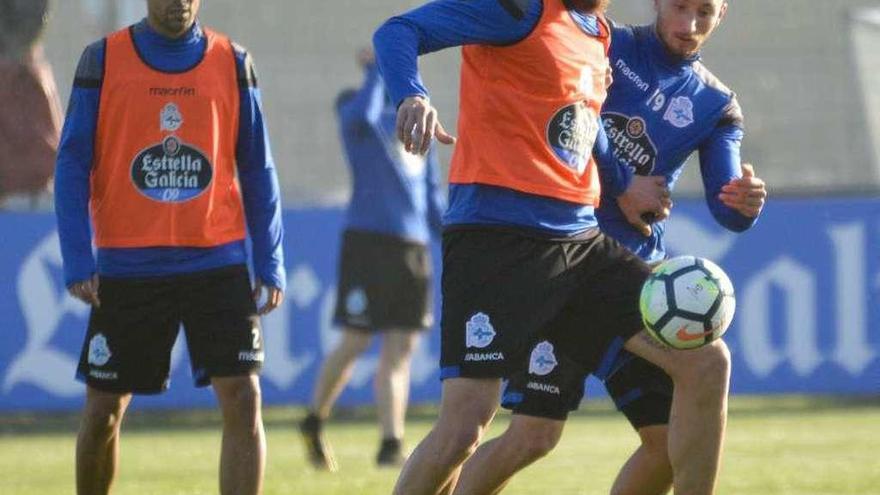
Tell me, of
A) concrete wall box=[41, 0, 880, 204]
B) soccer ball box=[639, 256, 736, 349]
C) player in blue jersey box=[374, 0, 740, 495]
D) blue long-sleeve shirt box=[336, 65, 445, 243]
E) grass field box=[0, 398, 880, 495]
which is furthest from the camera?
concrete wall box=[41, 0, 880, 204]

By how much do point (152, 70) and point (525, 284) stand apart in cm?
185

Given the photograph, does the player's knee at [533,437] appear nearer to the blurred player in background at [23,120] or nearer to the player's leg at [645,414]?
the player's leg at [645,414]

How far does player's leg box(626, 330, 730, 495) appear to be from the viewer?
21.1 feet

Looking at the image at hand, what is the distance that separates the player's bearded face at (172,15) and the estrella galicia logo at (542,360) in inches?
68.6

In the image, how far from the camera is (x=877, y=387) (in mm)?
14422

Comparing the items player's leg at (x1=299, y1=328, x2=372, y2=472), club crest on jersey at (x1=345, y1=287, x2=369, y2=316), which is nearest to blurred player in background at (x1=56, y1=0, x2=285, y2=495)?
player's leg at (x1=299, y1=328, x2=372, y2=472)

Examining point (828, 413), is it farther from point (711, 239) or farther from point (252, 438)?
point (252, 438)

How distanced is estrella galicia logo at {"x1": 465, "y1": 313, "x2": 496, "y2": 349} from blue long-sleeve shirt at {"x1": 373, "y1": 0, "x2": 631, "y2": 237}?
314 mm

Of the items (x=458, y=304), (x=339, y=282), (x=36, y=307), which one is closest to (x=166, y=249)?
(x=458, y=304)

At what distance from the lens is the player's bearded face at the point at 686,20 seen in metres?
6.75

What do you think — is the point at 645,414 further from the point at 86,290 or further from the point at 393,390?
the point at 393,390

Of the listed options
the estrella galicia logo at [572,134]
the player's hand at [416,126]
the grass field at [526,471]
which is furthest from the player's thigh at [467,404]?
the grass field at [526,471]

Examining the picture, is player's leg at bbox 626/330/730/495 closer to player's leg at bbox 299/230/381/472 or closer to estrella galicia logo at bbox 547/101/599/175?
estrella galicia logo at bbox 547/101/599/175

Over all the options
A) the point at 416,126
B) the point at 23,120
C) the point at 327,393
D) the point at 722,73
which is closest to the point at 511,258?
the point at 416,126
